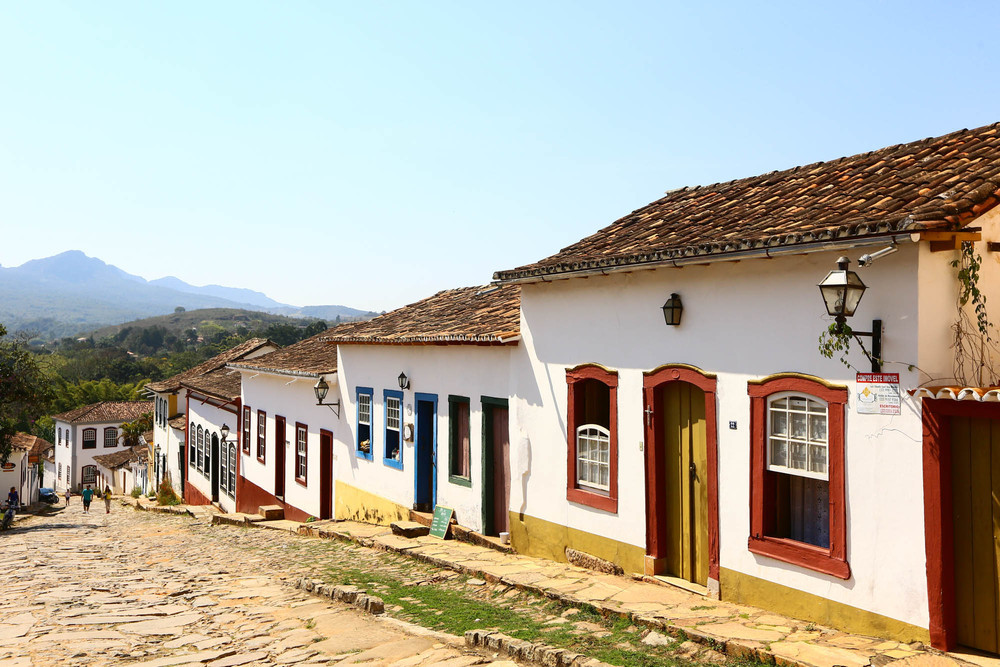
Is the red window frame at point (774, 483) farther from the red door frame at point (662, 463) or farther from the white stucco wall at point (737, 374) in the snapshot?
the red door frame at point (662, 463)

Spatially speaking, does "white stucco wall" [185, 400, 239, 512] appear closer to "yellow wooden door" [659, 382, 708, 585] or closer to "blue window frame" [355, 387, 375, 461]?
"blue window frame" [355, 387, 375, 461]

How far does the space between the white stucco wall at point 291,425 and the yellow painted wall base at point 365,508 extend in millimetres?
638

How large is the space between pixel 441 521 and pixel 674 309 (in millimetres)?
6392

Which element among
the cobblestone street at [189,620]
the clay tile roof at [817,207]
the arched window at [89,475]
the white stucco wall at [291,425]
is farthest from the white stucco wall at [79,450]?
the clay tile roof at [817,207]

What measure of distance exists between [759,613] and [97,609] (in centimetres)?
758

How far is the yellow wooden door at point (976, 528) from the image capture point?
5.93 meters

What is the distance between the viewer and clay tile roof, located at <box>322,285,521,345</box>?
11.9m

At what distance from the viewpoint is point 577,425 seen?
1039 cm

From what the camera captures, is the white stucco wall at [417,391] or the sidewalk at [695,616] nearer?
the sidewalk at [695,616]

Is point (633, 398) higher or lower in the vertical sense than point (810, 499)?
higher

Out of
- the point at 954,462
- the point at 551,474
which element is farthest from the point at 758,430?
the point at 551,474

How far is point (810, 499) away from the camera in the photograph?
7.48m

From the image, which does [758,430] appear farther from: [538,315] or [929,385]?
[538,315]

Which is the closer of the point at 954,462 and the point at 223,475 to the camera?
the point at 954,462
